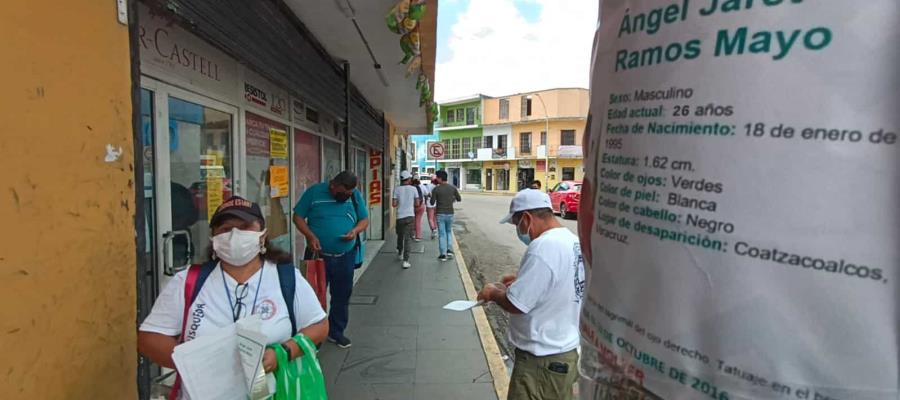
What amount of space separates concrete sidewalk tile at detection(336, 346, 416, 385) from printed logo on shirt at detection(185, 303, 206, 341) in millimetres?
2231

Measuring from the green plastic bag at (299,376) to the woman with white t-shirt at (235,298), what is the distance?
0.08 ft

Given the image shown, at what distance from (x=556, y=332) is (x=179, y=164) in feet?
8.59

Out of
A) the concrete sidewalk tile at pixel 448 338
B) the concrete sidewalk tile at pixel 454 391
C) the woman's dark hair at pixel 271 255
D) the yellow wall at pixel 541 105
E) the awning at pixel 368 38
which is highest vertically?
the yellow wall at pixel 541 105

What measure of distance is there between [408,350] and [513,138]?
42.8 metres

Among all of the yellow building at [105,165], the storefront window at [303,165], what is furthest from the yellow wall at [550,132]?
the yellow building at [105,165]

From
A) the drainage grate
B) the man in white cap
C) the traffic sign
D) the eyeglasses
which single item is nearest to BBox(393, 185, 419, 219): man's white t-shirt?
the drainage grate

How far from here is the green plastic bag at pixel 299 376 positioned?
72.3 inches

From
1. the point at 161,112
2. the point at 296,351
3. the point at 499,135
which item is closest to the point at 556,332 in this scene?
the point at 296,351

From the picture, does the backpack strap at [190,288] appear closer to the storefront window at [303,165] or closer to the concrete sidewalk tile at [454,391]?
the concrete sidewalk tile at [454,391]

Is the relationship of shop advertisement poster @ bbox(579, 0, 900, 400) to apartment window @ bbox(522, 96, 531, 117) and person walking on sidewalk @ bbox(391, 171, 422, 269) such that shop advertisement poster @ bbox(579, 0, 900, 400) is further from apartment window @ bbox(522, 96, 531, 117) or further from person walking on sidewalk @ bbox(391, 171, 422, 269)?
apartment window @ bbox(522, 96, 531, 117)

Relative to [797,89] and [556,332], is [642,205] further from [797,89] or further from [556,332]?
[556,332]

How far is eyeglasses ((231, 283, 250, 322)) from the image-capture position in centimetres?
197

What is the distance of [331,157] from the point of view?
7.96m

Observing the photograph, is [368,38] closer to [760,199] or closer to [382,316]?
[382,316]
